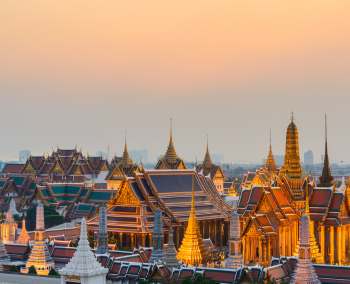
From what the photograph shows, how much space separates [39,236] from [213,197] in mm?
18432

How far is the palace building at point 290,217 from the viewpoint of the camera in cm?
4322

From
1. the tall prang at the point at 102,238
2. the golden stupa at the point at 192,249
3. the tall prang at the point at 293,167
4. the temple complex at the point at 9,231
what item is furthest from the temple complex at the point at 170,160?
the golden stupa at the point at 192,249

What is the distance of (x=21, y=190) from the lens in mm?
79562

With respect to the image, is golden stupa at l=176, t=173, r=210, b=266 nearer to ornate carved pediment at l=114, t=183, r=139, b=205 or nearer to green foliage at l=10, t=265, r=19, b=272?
green foliage at l=10, t=265, r=19, b=272

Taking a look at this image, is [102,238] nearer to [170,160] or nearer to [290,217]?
[290,217]

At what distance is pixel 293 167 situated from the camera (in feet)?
161

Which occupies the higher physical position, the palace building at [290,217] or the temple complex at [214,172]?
the temple complex at [214,172]

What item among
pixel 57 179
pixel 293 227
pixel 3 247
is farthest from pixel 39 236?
pixel 57 179

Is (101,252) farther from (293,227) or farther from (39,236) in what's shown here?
(293,227)

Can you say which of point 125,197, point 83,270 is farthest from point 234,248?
point 125,197

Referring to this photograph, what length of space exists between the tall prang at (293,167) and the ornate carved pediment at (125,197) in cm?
997

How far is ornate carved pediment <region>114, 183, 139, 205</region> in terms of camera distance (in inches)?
1941

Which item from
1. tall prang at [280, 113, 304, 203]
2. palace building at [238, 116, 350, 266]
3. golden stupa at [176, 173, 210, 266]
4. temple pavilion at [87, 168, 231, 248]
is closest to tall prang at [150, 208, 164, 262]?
golden stupa at [176, 173, 210, 266]

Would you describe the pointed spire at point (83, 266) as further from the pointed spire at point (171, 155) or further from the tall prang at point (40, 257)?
the pointed spire at point (171, 155)
